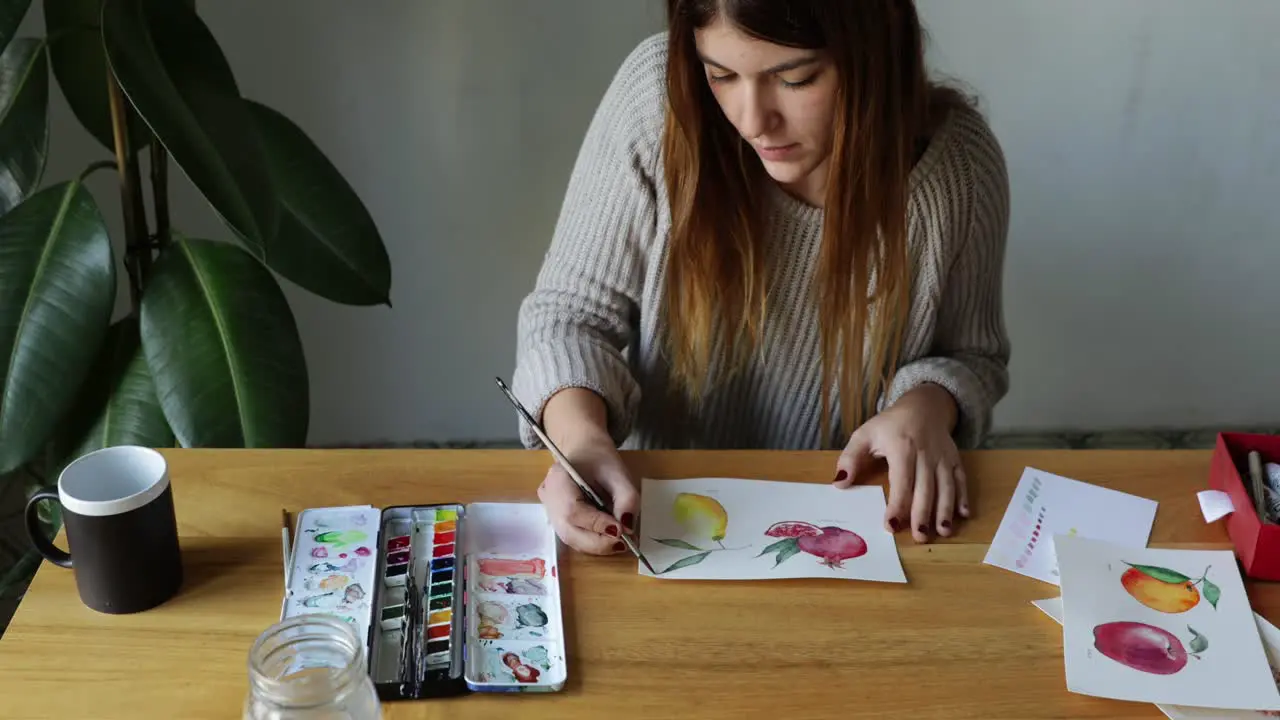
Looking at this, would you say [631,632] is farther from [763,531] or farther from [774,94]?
[774,94]

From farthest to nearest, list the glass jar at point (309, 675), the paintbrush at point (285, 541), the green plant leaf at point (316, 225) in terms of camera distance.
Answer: the green plant leaf at point (316, 225) → the paintbrush at point (285, 541) → the glass jar at point (309, 675)

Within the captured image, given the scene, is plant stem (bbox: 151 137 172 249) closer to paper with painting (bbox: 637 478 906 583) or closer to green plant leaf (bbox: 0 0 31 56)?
green plant leaf (bbox: 0 0 31 56)

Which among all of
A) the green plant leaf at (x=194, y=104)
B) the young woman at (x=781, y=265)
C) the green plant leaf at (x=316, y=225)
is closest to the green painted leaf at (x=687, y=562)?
the young woman at (x=781, y=265)

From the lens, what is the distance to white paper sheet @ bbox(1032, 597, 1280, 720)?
0.83 meters

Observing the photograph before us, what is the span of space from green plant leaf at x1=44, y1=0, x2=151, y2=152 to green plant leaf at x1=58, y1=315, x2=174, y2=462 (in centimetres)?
24

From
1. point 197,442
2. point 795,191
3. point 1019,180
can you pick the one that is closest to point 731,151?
point 795,191

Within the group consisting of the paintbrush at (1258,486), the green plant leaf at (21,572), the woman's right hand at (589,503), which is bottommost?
the green plant leaf at (21,572)

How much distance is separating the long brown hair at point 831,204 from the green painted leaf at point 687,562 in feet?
1.15

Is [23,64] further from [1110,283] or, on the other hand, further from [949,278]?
[1110,283]

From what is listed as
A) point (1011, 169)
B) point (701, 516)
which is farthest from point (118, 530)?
point (1011, 169)

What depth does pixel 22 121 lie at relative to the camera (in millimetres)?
1333

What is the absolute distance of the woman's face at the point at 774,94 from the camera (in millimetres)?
1036

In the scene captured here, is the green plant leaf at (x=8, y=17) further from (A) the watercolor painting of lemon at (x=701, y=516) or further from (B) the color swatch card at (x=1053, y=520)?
(B) the color swatch card at (x=1053, y=520)

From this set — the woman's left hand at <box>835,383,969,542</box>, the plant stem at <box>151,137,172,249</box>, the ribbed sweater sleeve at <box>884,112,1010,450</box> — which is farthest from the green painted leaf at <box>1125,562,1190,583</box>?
the plant stem at <box>151,137,172,249</box>
